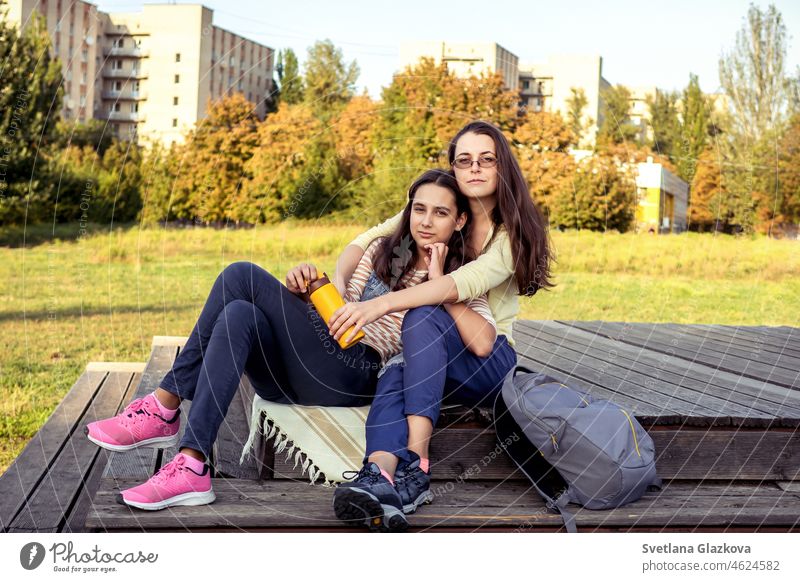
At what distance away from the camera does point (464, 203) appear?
10.3 ft

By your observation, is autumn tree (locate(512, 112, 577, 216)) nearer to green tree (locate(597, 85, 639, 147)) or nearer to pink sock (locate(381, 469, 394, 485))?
green tree (locate(597, 85, 639, 147))

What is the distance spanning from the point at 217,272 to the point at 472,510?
26.4 ft

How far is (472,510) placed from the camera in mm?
2611

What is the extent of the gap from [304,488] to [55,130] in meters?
10.4

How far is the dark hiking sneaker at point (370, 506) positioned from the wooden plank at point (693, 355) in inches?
77.4

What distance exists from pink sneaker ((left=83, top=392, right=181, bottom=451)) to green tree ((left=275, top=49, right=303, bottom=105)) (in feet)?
8.91

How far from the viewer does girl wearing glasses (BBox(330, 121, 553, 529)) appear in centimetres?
260

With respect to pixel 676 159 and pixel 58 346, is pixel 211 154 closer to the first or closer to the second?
pixel 58 346

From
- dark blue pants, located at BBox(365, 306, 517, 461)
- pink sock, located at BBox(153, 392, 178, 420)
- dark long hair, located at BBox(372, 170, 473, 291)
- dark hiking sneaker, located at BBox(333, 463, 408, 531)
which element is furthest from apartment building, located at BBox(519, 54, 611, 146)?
dark hiking sneaker, located at BBox(333, 463, 408, 531)

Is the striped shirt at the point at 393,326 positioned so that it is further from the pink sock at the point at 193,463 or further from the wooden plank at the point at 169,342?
the wooden plank at the point at 169,342

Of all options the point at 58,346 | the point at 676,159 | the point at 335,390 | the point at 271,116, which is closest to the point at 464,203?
the point at 335,390

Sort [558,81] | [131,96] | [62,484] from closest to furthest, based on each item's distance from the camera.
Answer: [62,484]
[558,81]
[131,96]

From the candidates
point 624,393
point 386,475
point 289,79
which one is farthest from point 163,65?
point 386,475

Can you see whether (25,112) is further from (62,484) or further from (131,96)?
(62,484)
